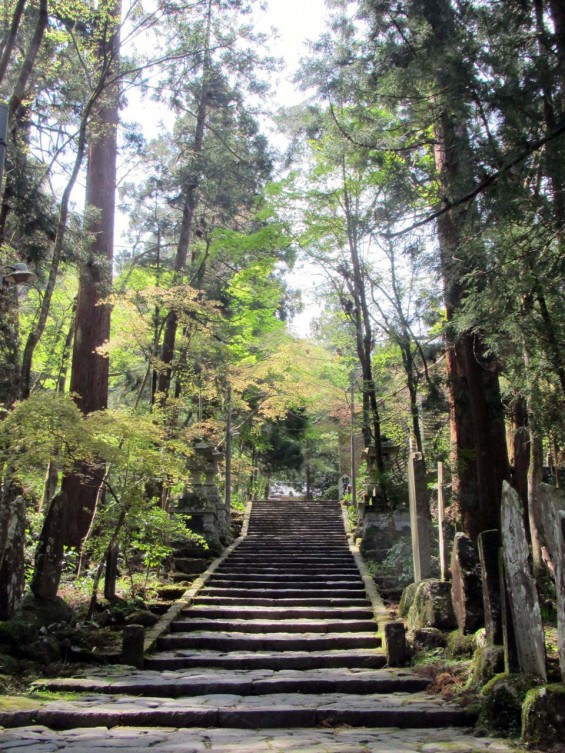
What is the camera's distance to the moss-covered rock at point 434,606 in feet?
22.8

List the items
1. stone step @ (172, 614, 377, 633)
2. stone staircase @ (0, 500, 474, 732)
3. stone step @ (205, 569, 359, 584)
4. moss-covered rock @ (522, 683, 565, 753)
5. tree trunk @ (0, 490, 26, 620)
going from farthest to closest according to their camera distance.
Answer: stone step @ (205, 569, 359, 584)
stone step @ (172, 614, 377, 633)
tree trunk @ (0, 490, 26, 620)
stone staircase @ (0, 500, 474, 732)
moss-covered rock @ (522, 683, 565, 753)

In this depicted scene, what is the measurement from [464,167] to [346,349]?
59.4ft

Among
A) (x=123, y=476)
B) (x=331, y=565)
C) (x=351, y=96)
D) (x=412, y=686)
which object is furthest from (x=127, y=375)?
(x=412, y=686)

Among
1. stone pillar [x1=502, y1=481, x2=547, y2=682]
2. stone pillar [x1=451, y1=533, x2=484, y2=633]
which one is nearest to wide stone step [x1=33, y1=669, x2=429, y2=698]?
stone pillar [x1=451, y1=533, x2=484, y2=633]

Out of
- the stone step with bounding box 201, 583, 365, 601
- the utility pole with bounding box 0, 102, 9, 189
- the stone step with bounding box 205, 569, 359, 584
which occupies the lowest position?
the stone step with bounding box 201, 583, 365, 601

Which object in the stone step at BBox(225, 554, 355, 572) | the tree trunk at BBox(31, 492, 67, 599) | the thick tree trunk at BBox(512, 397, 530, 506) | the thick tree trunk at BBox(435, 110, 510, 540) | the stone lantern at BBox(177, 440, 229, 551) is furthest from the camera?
the stone lantern at BBox(177, 440, 229, 551)

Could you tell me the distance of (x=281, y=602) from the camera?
10234 millimetres

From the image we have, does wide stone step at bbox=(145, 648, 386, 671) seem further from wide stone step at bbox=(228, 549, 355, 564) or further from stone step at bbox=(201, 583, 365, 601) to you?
wide stone step at bbox=(228, 549, 355, 564)

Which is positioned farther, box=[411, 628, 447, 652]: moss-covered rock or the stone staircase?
box=[411, 628, 447, 652]: moss-covered rock

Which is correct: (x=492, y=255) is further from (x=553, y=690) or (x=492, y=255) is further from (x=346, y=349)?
(x=346, y=349)

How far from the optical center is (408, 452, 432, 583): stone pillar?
8.27 metres

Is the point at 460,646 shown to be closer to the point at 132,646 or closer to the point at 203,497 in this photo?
the point at 132,646

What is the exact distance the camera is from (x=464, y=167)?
555 centimetres

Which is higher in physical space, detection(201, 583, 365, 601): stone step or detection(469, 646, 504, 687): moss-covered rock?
detection(201, 583, 365, 601): stone step
